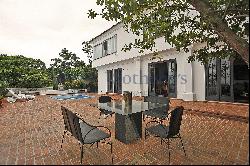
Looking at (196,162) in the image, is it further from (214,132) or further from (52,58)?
(52,58)

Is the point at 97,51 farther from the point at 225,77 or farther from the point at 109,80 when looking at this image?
the point at 225,77

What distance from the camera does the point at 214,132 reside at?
A: 20.0 feet

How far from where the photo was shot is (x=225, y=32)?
3.77m

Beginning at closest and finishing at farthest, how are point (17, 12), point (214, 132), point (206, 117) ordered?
point (214, 132) → point (206, 117) → point (17, 12)

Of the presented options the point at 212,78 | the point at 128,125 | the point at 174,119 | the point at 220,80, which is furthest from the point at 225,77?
the point at 174,119

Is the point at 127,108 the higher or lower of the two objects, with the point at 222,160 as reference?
higher

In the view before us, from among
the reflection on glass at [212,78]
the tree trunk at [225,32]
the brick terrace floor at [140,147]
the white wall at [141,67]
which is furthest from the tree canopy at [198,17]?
the white wall at [141,67]

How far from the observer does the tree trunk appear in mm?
3531

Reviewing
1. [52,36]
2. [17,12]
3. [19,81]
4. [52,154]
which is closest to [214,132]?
[52,154]

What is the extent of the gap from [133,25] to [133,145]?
294cm

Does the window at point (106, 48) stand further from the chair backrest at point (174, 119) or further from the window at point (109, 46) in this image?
the chair backrest at point (174, 119)

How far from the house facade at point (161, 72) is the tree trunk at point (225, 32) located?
4.95 feet

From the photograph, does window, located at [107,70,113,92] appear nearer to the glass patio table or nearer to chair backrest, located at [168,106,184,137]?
the glass patio table

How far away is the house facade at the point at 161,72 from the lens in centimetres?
969
